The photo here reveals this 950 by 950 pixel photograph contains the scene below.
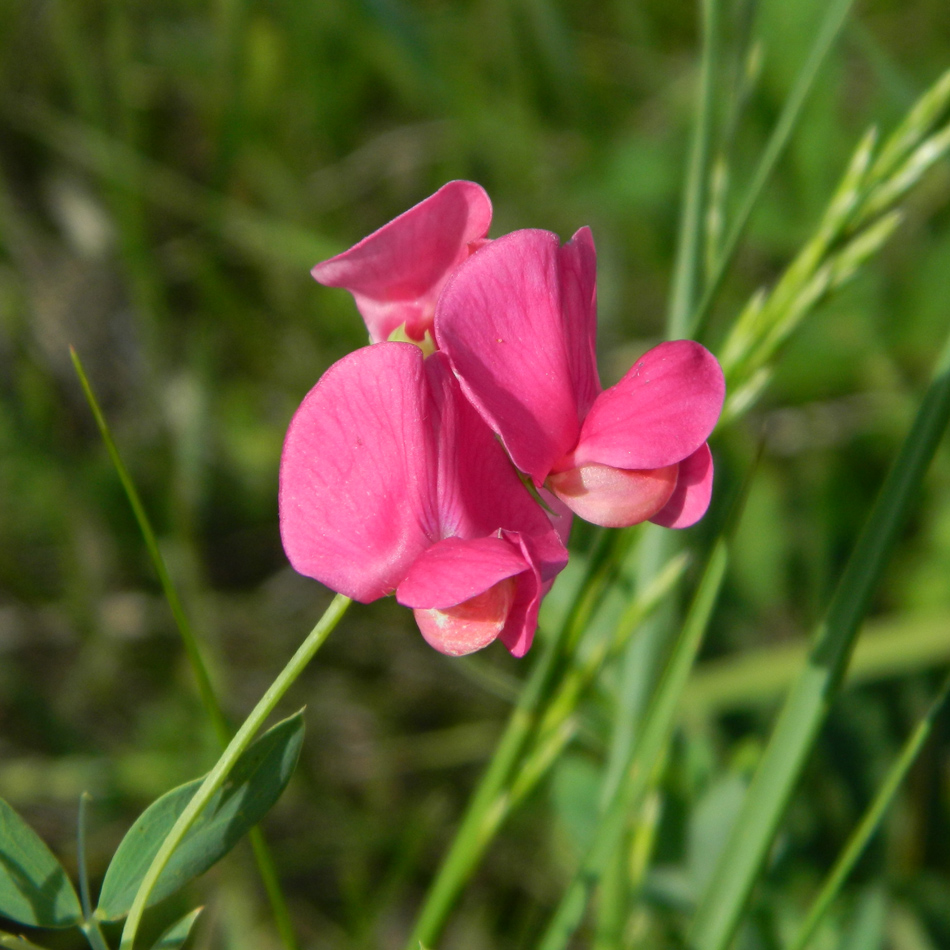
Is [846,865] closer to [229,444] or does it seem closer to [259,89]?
[229,444]

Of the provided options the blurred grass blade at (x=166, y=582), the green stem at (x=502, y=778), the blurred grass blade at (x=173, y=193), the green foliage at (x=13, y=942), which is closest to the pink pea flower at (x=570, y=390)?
the green stem at (x=502, y=778)

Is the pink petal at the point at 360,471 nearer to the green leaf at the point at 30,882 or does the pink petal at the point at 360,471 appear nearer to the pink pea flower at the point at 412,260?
the pink pea flower at the point at 412,260

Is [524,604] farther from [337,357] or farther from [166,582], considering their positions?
[337,357]

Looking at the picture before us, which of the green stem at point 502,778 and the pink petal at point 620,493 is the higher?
the pink petal at point 620,493

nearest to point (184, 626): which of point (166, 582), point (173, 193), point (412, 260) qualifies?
point (166, 582)

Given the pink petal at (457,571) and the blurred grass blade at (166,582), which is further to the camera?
the blurred grass blade at (166,582)

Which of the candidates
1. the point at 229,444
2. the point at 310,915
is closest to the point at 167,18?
the point at 229,444

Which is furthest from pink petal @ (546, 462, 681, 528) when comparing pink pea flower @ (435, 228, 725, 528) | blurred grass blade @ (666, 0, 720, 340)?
blurred grass blade @ (666, 0, 720, 340)
